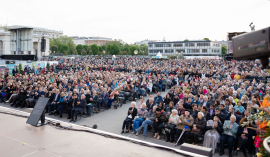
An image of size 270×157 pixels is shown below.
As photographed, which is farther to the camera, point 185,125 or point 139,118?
point 139,118

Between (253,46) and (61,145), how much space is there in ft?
15.5

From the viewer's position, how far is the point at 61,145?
16.8ft

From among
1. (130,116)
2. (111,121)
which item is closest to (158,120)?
(130,116)

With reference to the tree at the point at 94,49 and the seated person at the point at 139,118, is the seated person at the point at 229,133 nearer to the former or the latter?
the seated person at the point at 139,118

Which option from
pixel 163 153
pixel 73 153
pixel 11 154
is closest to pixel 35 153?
pixel 11 154

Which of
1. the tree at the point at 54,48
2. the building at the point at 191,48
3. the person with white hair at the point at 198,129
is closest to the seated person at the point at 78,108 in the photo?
the person with white hair at the point at 198,129

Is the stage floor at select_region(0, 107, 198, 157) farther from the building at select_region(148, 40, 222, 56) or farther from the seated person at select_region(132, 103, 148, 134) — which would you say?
the building at select_region(148, 40, 222, 56)

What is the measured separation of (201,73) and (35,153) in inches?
709

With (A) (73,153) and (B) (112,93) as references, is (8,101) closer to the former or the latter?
(B) (112,93)

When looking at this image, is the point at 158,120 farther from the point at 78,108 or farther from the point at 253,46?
the point at 253,46

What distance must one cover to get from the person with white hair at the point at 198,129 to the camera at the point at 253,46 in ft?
15.2

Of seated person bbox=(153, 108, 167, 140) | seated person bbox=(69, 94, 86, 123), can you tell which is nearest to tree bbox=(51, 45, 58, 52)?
seated person bbox=(69, 94, 86, 123)

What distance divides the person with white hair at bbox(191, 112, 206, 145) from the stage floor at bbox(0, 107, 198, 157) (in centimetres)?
245

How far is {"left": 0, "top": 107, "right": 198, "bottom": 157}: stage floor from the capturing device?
15.1 feet
